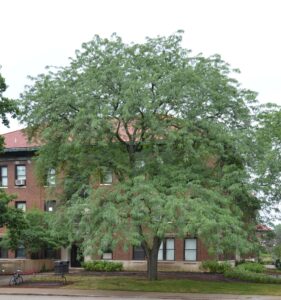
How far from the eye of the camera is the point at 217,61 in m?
33.3

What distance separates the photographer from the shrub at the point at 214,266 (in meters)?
43.3

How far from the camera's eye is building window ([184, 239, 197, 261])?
46.5m

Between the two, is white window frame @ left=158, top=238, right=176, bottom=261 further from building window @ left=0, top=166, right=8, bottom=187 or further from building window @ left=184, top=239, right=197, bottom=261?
building window @ left=0, top=166, right=8, bottom=187

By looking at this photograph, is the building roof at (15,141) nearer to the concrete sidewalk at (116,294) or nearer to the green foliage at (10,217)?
the green foliage at (10,217)

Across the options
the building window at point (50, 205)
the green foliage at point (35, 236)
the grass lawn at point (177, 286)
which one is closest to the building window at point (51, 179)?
the building window at point (50, 205)

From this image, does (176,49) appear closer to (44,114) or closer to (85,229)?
(44,114)

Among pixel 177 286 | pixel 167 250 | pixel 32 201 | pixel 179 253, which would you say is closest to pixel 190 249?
pixel 179 253

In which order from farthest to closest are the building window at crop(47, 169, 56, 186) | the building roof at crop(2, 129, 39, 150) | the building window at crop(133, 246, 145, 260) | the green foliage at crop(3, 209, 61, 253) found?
the building roof at crop(2, 129, 39, 150) < the building window at crop(133, 246, 145, 260) < the green foliage at crop(3, 209, 61, 253) < the building window at crop(47, 169, 56, 186)

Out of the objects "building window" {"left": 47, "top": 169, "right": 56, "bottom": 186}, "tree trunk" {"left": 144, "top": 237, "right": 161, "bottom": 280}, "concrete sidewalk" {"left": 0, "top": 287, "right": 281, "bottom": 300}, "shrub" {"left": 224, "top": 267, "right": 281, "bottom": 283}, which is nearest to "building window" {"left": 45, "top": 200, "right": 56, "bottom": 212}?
"building window" {"left": 47, "top": 169, "right": 56, "bottom": 186}

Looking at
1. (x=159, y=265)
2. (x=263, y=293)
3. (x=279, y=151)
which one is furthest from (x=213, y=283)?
(x=159, y=265)

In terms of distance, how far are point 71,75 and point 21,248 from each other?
22051 millimetres

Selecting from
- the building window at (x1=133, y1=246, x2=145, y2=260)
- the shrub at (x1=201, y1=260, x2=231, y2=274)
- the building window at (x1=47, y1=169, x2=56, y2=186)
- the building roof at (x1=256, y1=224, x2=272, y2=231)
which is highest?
the building window at (x1=47, y1=169, x2=56, y2=186)

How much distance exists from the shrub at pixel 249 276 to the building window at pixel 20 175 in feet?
64.9

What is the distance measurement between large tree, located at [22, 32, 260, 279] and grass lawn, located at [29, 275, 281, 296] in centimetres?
237
